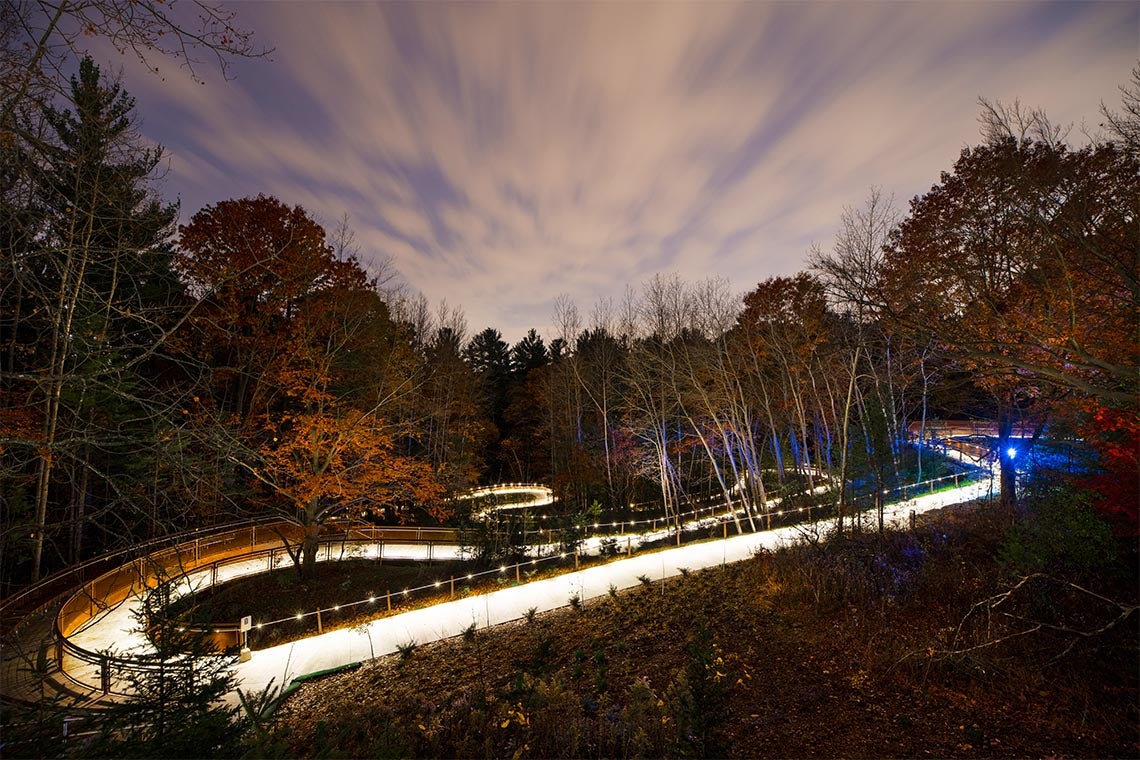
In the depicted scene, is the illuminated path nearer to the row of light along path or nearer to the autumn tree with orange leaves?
the row of light along path

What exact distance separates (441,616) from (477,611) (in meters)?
0.92

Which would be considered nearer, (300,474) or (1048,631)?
(1048,631)

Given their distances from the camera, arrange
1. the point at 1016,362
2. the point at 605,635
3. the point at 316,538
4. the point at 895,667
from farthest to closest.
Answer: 1. the point at 316,538
2. the point at 605,635
3. the point at 895,667
4. the point at 1016,362

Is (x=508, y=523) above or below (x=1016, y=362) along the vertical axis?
below

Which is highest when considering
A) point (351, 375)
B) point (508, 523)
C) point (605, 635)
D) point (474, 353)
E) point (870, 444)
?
point (474, 353)

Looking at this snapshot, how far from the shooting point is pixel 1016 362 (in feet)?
18.3

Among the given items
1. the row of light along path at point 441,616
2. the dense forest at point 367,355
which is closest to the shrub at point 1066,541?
the dense forest at point 367,355

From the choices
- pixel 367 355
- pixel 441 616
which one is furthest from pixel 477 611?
pixel 367 355

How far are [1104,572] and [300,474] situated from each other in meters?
19.3

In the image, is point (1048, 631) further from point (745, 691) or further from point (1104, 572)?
point (745, 691)

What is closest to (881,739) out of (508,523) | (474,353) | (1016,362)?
(1016,362)

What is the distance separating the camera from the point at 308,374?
14.1 m

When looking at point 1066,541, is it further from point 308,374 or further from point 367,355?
point 367,355

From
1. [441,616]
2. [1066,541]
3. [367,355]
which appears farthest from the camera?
[367,355]
